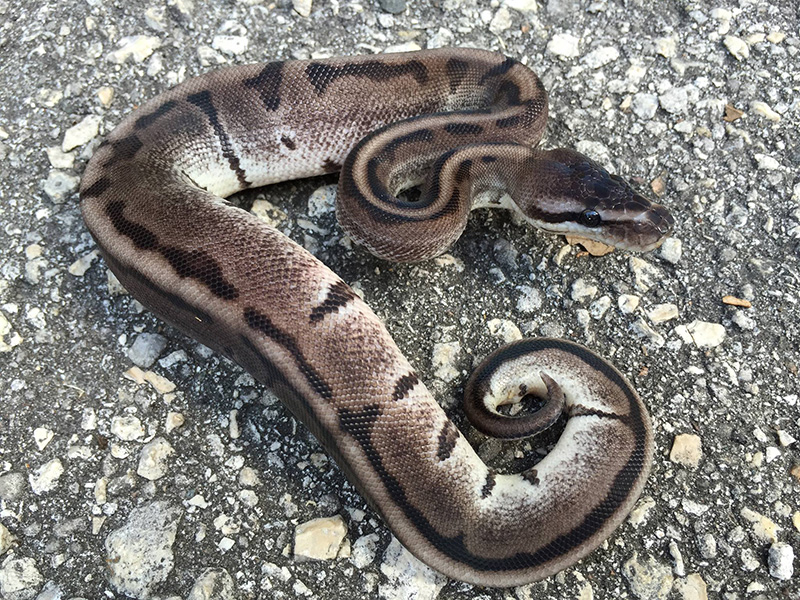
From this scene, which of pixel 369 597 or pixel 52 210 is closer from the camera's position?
pixel 369 597

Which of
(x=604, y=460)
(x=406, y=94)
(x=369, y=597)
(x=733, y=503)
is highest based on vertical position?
(x=406, y=94)

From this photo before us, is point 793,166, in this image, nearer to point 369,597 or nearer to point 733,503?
point 733,503

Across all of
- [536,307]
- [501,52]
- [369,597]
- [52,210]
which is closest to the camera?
[369,597]

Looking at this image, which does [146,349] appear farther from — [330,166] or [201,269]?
[330,166]

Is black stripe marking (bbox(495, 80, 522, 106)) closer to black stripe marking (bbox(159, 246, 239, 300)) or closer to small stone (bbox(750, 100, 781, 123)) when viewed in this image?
small stone (bbox(750, 100, 781, 123))

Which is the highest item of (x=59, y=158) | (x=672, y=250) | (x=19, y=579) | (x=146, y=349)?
(x=59, y=158)

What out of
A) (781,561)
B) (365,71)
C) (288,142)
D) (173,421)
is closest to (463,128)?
(365,71)

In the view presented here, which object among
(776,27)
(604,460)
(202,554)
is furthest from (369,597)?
(776,27)
